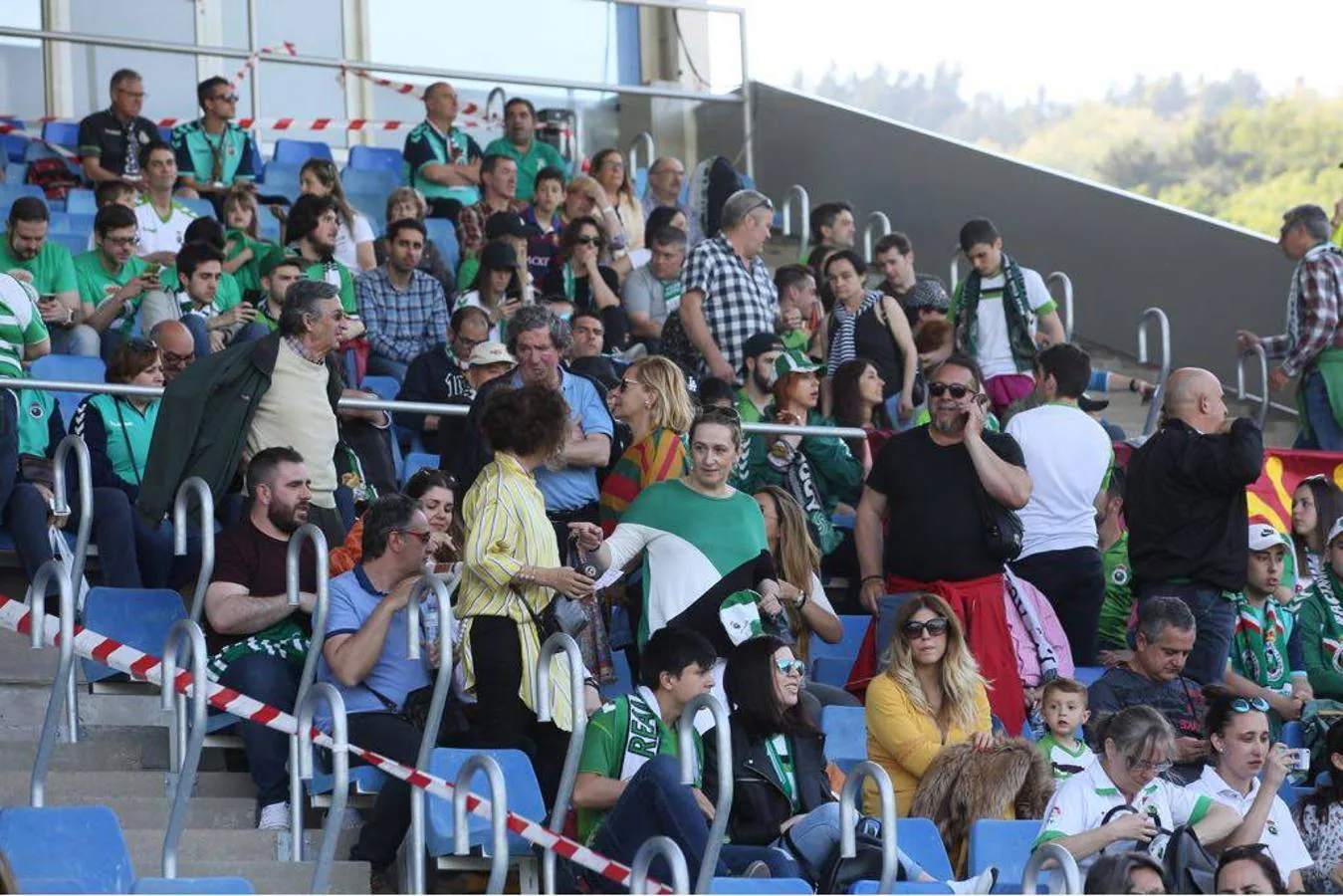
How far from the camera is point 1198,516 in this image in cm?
908

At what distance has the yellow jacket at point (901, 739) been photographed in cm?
776

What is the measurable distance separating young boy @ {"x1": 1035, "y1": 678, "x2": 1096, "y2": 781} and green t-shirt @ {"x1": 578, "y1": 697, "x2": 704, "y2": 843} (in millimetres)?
1358

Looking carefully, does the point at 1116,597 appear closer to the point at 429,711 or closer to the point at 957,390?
the point at 957,390

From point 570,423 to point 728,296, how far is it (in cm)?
245

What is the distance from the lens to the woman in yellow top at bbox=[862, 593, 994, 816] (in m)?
7.79

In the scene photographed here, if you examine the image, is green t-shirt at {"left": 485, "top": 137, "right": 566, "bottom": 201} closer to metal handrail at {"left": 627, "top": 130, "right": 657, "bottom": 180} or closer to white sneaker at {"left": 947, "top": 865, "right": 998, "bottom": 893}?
metal handrail at {"left": 627, "top": 130, "right": 657, "bottom": 180}

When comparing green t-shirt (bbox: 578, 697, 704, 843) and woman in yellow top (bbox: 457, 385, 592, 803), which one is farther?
woman in yellow top (bbox: 457, 385, 592, 803)

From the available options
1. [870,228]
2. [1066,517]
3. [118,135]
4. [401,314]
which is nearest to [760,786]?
[1066,517]

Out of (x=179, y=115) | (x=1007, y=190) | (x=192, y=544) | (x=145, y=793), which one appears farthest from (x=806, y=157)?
(x=145, y=793)

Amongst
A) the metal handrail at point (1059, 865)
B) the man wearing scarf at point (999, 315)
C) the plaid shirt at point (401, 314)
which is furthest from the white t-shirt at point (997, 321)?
the metal handrail at point (1059, 865)

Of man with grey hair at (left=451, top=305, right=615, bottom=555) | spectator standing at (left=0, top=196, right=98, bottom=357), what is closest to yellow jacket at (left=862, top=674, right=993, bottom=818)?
man with grey hair at (left=451, top=305, right=615, bottom=555)

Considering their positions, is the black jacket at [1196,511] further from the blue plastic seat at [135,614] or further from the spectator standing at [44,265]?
the spectator standing at [44,265]

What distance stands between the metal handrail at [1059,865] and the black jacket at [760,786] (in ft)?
4.03

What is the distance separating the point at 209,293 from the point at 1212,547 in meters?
4.40
